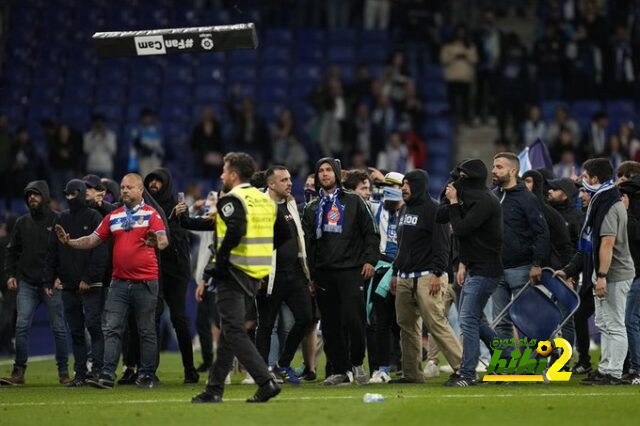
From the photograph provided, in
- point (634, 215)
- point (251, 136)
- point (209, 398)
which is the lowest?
point (209, 398)

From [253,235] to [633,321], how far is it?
398 centimetres

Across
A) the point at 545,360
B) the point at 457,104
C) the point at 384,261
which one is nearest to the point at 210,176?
the point at 457,104

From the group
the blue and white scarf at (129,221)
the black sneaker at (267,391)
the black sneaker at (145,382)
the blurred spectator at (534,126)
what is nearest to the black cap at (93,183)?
the blue and white scarf at (129,221)

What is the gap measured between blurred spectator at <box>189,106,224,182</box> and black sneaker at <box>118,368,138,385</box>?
1017 cm

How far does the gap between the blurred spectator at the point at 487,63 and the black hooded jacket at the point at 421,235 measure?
12.5 metres

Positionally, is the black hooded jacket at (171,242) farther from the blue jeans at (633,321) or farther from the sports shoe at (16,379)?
the blue jeans at (633,321)

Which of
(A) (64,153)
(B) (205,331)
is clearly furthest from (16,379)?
(A) (64,153)

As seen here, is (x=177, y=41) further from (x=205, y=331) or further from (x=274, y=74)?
(x=274, y=74)

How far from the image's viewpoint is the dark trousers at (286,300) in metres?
13.3

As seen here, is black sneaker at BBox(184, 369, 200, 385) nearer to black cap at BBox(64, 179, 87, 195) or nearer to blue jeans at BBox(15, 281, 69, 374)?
blue jeans at BBox(15, 281, 69, 374)

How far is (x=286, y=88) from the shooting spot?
86.8ft

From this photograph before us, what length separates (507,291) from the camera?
13.9 meters

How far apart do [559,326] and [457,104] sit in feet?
42.0

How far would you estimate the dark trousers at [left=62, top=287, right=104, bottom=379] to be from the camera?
1382 cm
